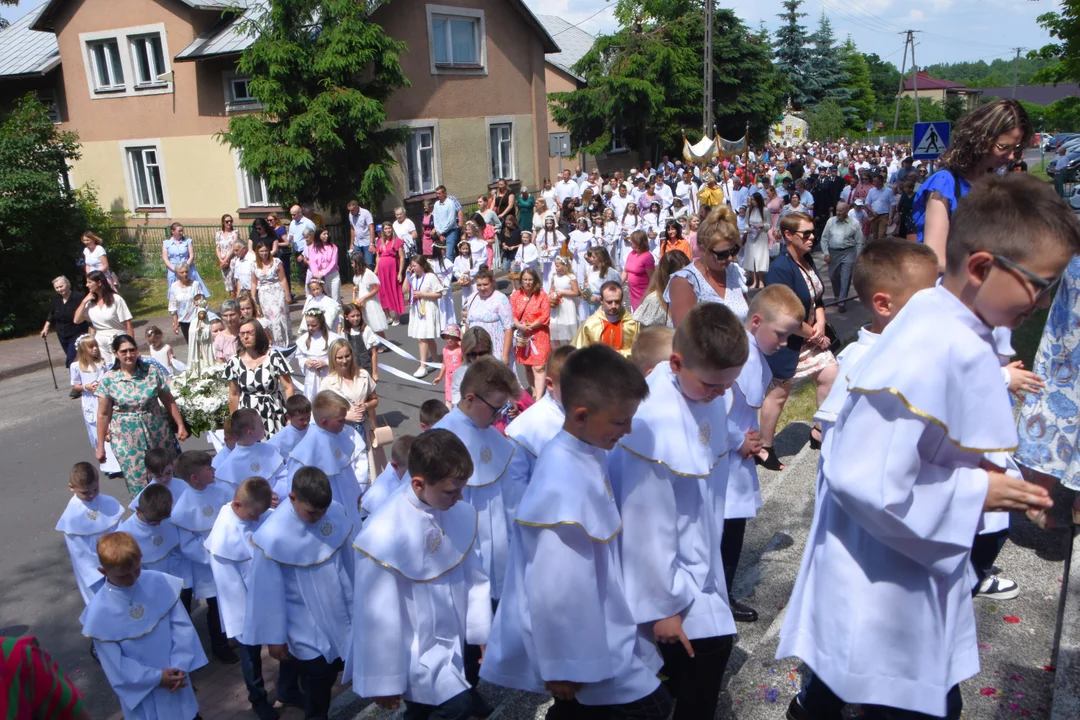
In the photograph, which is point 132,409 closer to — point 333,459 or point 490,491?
point 333,459

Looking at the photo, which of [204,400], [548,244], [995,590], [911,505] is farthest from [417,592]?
[548,244]

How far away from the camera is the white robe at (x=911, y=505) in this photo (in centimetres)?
210

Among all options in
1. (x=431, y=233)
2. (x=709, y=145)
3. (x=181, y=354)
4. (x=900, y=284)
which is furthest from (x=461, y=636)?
(x=709, y=145)

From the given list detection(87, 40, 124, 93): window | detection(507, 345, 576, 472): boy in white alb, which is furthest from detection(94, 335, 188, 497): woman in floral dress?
detection(87, 40, 124, 93): window

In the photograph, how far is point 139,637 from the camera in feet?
14.7

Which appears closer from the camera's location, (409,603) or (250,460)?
(409,603)

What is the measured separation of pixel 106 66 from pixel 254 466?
2293 cm

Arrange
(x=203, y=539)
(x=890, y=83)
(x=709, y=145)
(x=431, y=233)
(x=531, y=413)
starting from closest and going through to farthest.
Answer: (x=531, y=413), (x=203, y=539), (x=431, y=233), (x=709, y=145), (x=890, y=83)

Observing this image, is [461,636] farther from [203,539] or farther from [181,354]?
[181,354]

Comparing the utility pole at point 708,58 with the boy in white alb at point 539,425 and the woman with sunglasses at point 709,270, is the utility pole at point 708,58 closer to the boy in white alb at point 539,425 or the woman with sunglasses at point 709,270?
the woman with sunglasses at point 709,270

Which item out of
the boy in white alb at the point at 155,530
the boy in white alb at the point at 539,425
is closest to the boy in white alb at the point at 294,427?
the boy in white alb at the point at 155,530

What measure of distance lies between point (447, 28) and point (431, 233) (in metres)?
8.68

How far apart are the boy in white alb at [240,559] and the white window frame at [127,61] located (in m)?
21.5

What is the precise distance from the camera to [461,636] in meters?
3.88
